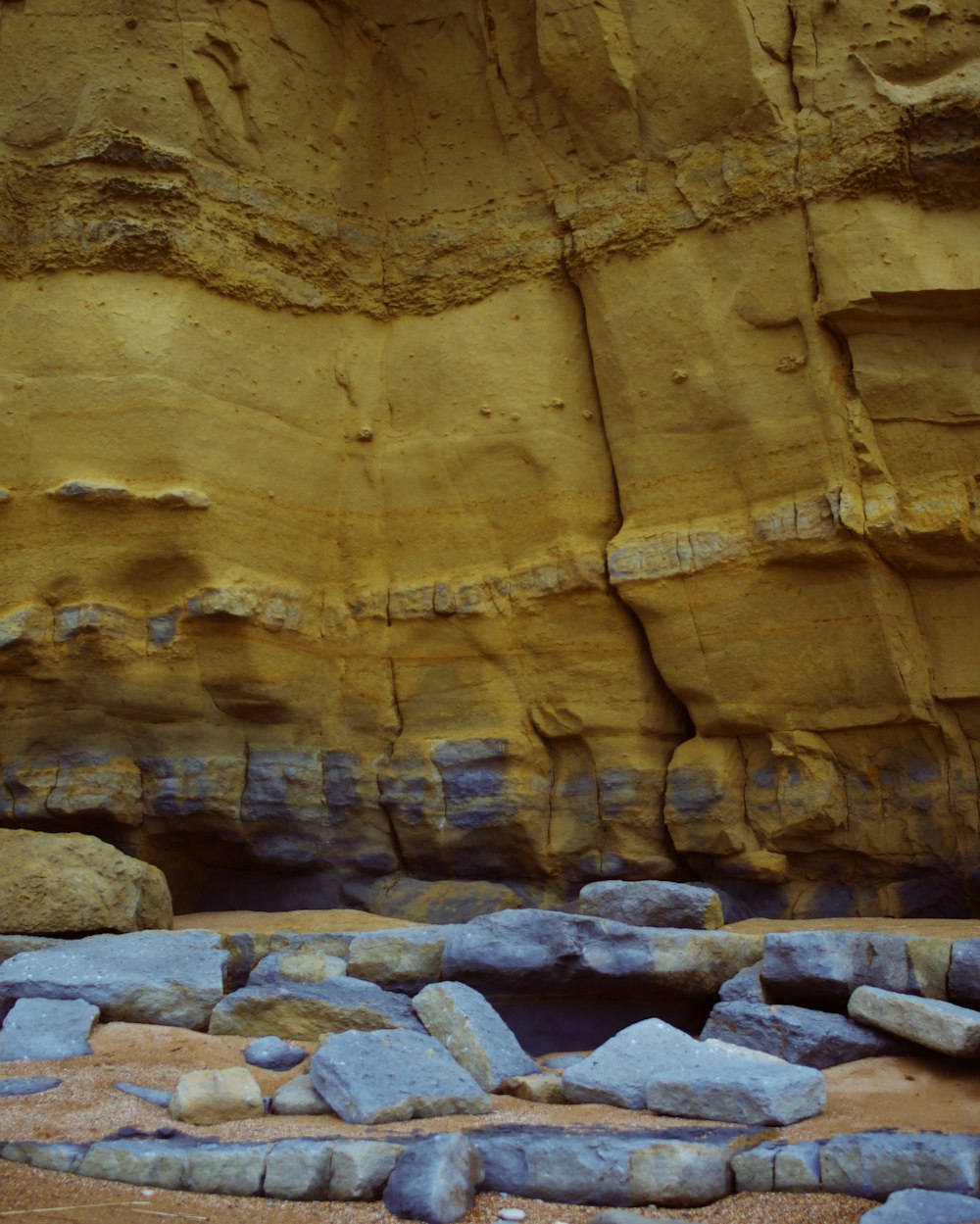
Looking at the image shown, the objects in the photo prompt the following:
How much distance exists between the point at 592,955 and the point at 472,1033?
3.31 ft

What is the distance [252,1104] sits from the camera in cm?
375

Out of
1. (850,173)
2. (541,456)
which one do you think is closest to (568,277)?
(541,456)

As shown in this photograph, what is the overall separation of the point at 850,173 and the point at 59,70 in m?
6.04

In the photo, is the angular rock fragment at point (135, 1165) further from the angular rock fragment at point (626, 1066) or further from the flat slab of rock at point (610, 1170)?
the angular rock fragment at point (626, 1066)

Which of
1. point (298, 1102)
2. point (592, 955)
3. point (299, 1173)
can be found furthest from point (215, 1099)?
point (592, 955)

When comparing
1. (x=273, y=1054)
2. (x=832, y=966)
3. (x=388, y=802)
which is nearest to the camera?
(x=273, y=1054)

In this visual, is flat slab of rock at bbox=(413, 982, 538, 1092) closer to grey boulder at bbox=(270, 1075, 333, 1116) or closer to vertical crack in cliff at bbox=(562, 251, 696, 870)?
grey boulder at bbox=(270, 1075, 333, 1116)

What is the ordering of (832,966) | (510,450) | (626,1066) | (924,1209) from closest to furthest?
1. (924,1209)
2. (626,1066)
3. (832,966)
4. (510,450)

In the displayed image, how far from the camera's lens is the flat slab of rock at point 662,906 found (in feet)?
19.9

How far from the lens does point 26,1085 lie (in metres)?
3.90

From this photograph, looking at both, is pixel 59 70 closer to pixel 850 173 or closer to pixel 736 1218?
pixel 850 173

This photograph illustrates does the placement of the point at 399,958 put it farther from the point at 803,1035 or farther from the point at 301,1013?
the point at 803,1035

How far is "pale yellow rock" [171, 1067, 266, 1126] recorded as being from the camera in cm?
362

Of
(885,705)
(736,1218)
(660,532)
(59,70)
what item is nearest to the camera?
(736,1218)
